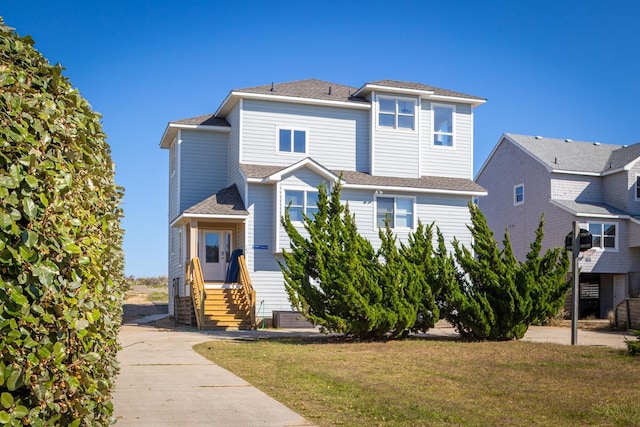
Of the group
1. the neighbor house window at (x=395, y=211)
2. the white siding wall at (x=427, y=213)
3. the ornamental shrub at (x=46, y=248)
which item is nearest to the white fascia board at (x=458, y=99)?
the white siding wall at (x=427, y=213)

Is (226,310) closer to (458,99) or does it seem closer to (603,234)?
(458,99)

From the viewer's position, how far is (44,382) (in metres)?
3.65

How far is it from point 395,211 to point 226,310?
24.7ft

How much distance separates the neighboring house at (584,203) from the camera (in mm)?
34562

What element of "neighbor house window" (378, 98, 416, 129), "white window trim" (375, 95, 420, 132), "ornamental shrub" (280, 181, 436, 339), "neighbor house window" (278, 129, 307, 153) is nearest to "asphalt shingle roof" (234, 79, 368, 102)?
"white window trim" (375, 95, 420, 132)

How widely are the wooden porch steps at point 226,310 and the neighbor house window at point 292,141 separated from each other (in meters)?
5.82

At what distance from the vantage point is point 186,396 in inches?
358

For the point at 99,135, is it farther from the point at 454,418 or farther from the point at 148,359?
the point at 148,359

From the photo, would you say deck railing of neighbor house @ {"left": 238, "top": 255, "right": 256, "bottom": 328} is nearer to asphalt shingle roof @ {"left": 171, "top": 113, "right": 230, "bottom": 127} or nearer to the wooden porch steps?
the wooden porch steps

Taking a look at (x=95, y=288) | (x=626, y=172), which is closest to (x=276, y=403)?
(x=95, y=288)

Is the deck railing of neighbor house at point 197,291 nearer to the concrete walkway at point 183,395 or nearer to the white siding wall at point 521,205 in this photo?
the concrete walkway at point 183,395

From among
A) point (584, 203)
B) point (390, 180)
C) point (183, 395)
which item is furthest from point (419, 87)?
point (183, 395)

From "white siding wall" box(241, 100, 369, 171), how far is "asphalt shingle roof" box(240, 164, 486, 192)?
48cm

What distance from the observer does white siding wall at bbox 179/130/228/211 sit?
27.5 m
